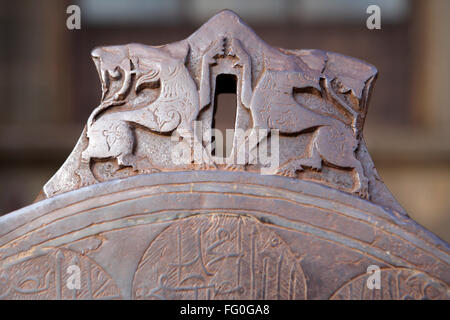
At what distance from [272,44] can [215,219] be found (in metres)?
2.55

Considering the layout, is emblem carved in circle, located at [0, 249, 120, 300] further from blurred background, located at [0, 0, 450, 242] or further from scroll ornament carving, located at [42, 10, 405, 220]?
blurred background, located at [0, 0, 450, 242]

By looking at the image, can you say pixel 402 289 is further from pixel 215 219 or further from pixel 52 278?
pixel 52 278

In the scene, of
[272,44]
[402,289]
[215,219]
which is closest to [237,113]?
[215,219]

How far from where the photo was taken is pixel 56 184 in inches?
45.0

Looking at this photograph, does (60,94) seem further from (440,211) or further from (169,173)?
(169,173)

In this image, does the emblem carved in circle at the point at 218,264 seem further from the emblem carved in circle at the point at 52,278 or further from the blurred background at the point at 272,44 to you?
the blurred background at the point at 272,44

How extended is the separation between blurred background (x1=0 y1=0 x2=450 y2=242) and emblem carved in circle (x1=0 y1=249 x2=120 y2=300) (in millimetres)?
2138

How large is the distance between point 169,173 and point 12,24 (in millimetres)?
2686

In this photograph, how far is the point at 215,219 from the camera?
3.49 feet

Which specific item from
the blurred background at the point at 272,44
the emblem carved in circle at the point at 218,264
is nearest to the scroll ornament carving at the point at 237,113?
the emblem carved in circle at the point at 218,264

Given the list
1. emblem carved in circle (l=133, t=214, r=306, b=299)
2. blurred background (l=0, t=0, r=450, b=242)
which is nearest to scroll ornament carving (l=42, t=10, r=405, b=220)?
emblem carved in circle (l=133, t=214, r=306, b=299)

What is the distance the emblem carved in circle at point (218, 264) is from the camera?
3.41 feet

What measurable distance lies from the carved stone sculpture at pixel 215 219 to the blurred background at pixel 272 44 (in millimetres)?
2059
